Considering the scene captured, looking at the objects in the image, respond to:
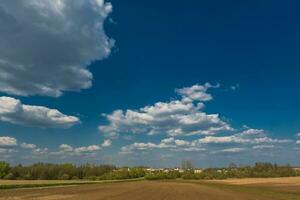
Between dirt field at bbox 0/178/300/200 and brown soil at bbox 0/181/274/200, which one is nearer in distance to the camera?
brown soil at bbox 0/181/274/200

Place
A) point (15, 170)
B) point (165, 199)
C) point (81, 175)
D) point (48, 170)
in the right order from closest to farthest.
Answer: point (165, 199) → point (15, 170) → point (48, 170) → point (81, 175)

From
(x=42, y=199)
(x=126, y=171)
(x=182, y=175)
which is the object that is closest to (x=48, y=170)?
(x=126, y=171)

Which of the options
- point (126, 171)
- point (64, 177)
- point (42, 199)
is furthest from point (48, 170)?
point (42, 199)

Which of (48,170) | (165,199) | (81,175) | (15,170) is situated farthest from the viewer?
(81,175)

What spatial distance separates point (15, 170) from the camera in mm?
170375

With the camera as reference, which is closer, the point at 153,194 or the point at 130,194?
the point at 153,194

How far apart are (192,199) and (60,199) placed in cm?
1397

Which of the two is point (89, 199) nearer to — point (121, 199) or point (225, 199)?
point (121, 199)

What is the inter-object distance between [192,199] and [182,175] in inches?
6327

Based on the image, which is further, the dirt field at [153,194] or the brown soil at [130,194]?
the dirt field at [153,194]

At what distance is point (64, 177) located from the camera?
577ft

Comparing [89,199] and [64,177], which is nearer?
[89,199]

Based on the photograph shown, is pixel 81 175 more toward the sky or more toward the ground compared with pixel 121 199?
more toward the sky

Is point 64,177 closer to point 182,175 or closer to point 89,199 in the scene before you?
point 182,175
